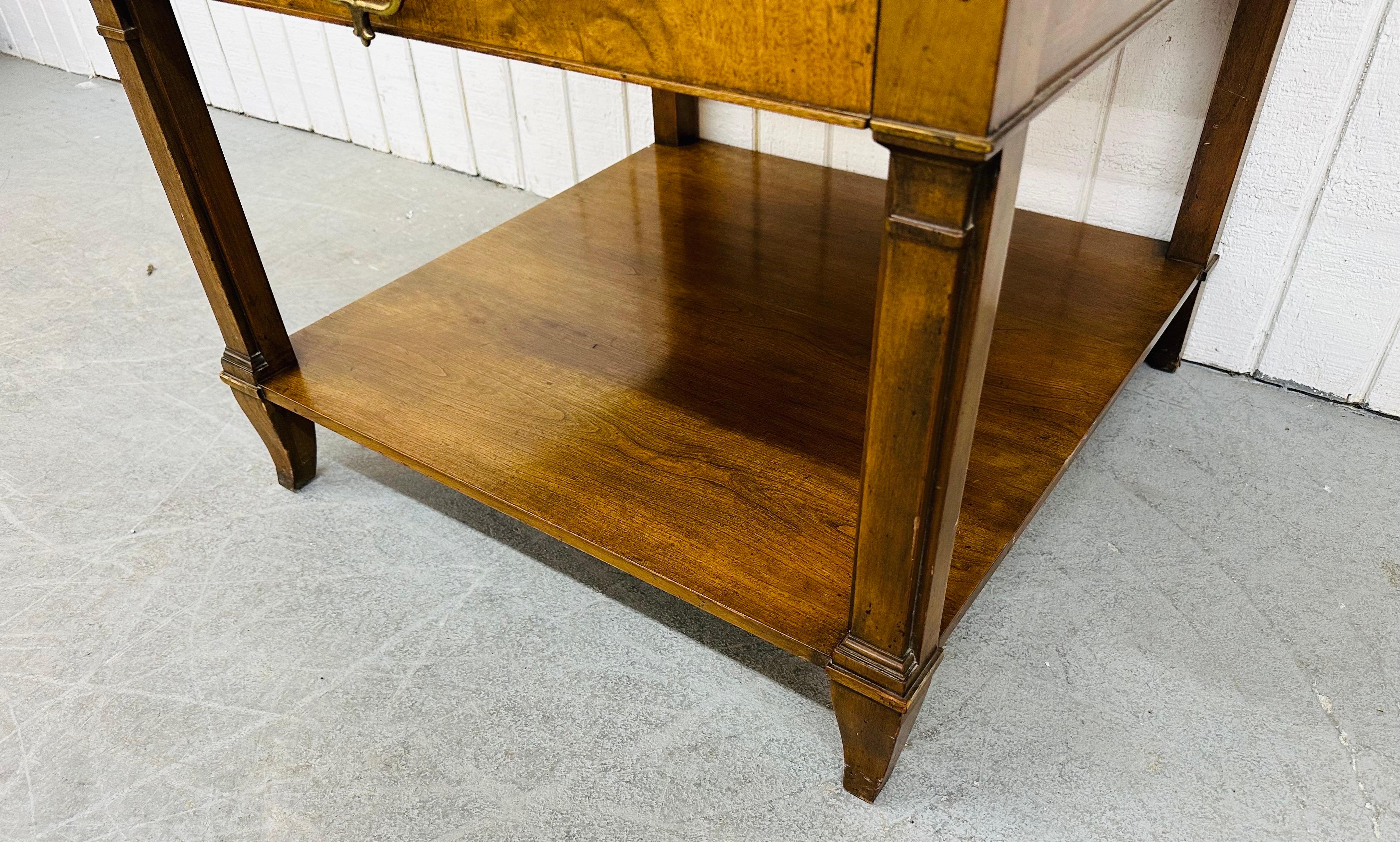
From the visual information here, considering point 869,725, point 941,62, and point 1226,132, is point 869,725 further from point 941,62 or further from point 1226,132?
point 1226,132

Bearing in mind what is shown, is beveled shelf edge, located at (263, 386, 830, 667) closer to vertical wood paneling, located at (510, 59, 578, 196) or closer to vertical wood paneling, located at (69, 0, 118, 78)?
vertical wood paneling, located at (510, 59, 578, 196)

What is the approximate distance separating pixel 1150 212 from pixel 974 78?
91 cm

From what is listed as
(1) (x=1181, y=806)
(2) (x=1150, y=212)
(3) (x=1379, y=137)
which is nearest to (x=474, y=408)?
(1) (x=1181, y=806)

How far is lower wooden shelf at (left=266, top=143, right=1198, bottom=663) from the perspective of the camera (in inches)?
34.1

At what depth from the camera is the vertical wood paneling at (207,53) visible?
2193 mm

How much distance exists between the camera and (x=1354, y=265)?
1.14 meters

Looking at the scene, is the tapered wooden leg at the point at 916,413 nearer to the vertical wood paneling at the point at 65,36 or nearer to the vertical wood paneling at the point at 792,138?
the vertical wood paneling at the point at 792,138

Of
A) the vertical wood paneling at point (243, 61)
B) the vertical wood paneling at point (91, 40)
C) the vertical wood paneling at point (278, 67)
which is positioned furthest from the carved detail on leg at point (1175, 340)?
the vertical wood paneling at point (91, 40)

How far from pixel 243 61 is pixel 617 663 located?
1.89 m

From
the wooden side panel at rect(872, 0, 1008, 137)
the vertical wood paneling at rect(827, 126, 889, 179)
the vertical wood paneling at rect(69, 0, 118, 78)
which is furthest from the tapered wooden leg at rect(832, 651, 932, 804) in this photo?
the vertical wood paneling at rect(69, 0, 118, 78)

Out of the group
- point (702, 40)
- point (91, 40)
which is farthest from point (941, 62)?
point (91, 40)

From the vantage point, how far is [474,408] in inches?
41.2

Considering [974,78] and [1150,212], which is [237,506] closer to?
[974,78]

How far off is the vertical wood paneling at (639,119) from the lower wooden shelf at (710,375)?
0.23 metres
